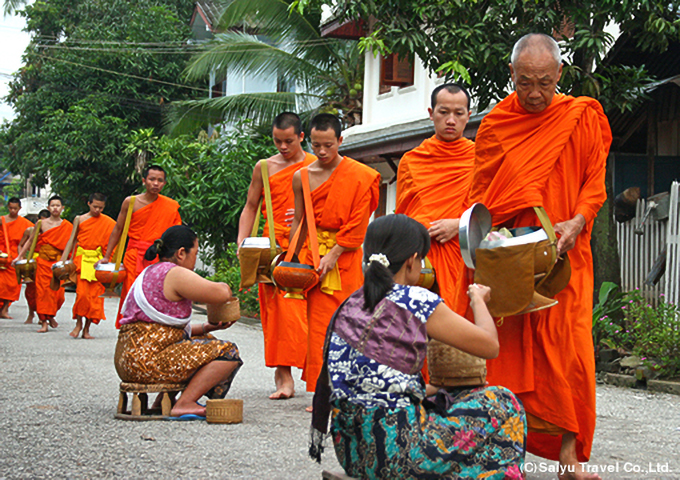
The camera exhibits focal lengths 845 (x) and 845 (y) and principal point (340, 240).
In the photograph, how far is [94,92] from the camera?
85.8ft

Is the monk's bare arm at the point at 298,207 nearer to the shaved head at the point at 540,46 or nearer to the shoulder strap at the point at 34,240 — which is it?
the shaved head at the point at 540,46

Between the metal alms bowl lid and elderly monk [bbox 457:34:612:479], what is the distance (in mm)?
204

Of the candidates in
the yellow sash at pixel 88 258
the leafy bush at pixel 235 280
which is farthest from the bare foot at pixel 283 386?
the yellow sash at pixel 88 258

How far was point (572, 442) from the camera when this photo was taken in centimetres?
370

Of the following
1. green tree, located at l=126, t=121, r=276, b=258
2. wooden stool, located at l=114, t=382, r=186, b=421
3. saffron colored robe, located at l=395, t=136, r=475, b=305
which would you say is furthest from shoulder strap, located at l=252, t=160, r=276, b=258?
green tree, located at l=126, t=121, r=276, b=258

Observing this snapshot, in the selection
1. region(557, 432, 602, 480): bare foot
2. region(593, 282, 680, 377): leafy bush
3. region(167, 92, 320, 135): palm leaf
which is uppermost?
region(167, 92, 320, 135): palm leaf

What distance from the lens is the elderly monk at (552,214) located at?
3693mm

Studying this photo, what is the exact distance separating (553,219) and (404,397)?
1341 mm

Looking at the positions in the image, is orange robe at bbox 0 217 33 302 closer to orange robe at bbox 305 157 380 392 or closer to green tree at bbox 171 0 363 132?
green tree at bbox 171 0 363 132

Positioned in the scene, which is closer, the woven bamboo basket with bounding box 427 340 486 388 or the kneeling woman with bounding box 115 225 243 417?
the woven bamboo basket with bounding box 427 340 486 388

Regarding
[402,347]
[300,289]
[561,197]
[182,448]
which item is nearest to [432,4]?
[300,289]

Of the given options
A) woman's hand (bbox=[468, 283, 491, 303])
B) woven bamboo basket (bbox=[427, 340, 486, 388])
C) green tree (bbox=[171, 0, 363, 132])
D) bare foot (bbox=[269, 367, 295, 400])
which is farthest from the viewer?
green tree (bbox=[171, 0, 363, 132])

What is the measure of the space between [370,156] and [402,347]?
14341 millimetres

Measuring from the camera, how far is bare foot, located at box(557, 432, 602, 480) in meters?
3.64
